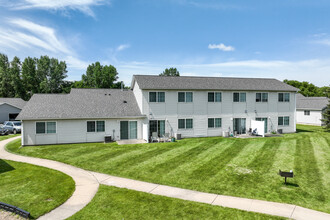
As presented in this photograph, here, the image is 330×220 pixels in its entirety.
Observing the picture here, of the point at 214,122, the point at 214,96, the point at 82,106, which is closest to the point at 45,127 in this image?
the point at 82,106

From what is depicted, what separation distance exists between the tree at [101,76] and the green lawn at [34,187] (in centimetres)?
5250

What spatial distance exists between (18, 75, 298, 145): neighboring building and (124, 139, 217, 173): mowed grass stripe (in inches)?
165

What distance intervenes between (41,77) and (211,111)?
5832 centimetres

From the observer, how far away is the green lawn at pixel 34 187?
9.04m

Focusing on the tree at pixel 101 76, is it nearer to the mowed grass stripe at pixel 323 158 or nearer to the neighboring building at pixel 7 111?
the neighboring building at pixel 7 111

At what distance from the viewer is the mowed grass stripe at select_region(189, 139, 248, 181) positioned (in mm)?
12766

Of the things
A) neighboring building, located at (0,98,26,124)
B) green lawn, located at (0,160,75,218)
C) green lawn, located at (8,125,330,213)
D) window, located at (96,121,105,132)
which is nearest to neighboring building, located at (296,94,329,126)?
green lawn, located at (8,125,330,213)

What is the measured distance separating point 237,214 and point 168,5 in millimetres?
18106

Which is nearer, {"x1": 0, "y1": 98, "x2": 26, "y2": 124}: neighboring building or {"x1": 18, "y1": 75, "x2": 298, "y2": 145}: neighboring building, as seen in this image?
{"x1": 18, "y1": 75, "x2": 298, "y2": 145}: neighboring building

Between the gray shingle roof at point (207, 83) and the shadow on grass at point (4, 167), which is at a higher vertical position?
the gray shingle roof at point (207, 83)

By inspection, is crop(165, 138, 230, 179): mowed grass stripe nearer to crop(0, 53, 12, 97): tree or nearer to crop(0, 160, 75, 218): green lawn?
crop(0, 160, 75, 218): green lawn

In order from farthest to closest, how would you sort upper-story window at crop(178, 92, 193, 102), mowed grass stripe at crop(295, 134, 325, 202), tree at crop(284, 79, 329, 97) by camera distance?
tree at crop(284, 79, 329, 97) < upper-story window at crop(178, 92, 193, 102) < mowed grass stripe at crop(295, 134, 325, 202)

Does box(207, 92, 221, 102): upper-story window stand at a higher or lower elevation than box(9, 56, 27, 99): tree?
lower

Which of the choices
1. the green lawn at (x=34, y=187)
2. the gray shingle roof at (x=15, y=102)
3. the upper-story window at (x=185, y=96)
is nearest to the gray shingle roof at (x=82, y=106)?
the upper-story window at (x=185, y=96)
